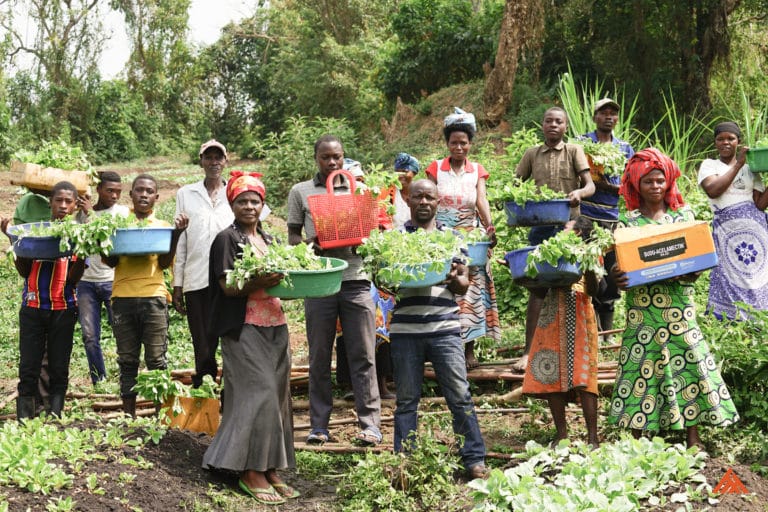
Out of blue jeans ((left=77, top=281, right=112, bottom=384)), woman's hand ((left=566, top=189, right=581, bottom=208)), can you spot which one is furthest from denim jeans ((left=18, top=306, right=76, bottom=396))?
woman's hand ((left=566, top=189, right=581, bottom=208))

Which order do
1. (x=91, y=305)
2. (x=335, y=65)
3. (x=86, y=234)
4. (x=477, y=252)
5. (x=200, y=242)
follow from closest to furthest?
(x=86, y=234), (x=477, y=252), (x=200, y=242), (x=91, y=305), (x=335, y=65)

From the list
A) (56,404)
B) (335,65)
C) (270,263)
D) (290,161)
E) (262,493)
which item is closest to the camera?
(270,263)

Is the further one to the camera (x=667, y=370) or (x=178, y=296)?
(x=178, y=296)

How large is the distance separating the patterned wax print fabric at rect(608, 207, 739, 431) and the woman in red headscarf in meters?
2.05

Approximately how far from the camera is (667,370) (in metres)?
5.38

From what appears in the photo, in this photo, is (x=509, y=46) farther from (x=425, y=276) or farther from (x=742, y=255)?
(x=425, y=276)

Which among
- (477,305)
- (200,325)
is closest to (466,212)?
(477,305)

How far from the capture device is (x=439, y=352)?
5.49m

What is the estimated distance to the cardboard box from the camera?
5223 mm

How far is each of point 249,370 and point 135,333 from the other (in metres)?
1.57

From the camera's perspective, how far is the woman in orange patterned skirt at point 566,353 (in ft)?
18.4

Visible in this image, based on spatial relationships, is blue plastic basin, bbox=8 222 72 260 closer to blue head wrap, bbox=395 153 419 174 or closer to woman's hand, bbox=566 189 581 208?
blue head wrap, bbox=395 153 419 174

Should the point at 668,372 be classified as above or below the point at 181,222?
below

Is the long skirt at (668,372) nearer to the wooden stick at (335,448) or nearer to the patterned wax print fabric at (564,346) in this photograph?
the patterned wax print fabric at (564,346)
